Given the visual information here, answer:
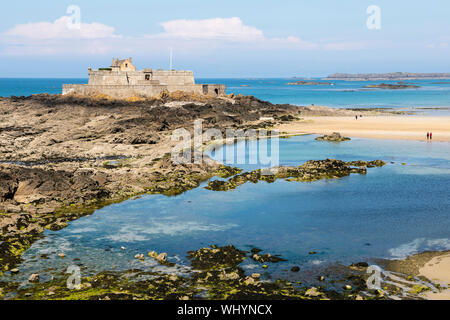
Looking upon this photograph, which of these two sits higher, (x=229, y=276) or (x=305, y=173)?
(x=305, y=173)

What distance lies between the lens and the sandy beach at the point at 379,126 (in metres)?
42.7

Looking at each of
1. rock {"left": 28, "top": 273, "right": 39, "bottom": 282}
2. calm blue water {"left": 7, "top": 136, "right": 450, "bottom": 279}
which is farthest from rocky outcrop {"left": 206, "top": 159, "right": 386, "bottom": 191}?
rock {"left": 28, "top": 273, "right": 39, "bottom": 282}

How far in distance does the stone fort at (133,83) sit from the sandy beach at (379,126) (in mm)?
16128

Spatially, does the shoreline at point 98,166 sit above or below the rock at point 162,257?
above

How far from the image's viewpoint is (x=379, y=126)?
4934cm

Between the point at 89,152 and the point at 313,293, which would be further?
the point at 89,152

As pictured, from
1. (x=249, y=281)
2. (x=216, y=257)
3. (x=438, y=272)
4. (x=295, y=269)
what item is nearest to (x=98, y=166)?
(x=216, y=257)

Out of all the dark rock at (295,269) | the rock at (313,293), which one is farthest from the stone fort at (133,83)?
the rock at (313,293)

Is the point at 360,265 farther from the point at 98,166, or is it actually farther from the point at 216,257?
the point at 98,166

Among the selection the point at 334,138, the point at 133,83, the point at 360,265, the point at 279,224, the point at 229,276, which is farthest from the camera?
the point at 133,83

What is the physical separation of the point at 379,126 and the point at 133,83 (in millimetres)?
29657

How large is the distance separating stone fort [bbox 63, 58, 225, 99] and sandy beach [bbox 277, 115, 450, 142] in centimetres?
1613

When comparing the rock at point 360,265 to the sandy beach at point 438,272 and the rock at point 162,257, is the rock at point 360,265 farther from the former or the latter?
the rock at point 162,257
